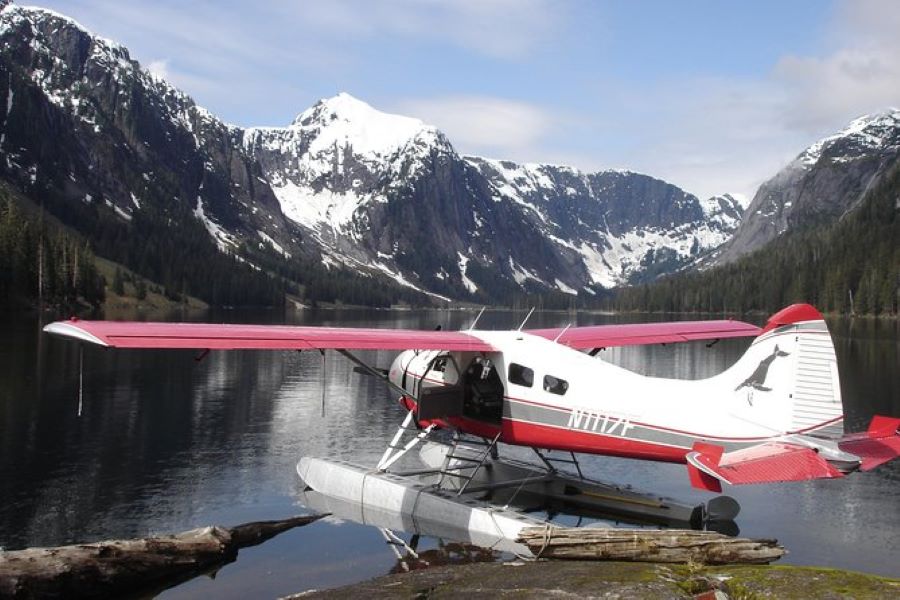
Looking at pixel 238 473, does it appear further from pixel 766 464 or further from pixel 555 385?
pixel 766 464

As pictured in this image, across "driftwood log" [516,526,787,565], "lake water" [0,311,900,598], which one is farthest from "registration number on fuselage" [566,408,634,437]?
"lake water" [0,311,900,598]

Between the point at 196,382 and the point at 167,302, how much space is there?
10340 centimetres

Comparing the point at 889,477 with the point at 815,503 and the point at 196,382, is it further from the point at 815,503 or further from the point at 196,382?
the point at 196,382

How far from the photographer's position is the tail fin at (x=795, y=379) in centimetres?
1214

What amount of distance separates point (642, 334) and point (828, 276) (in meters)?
133

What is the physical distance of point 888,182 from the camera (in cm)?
17612

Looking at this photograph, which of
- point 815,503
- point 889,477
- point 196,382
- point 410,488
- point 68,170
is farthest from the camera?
point 68,170

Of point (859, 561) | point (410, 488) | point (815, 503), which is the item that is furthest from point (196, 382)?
point (859, 561)

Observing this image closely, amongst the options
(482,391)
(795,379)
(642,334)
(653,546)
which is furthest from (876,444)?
(642,334)

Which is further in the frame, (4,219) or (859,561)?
(4,219)

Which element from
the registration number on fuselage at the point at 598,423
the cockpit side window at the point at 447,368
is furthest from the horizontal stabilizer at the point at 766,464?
the cockpit side window at the point at 447,368

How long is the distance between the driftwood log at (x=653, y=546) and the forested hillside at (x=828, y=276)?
12178 cm

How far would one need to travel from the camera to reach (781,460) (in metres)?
11.1

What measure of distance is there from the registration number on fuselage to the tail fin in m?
1.91
